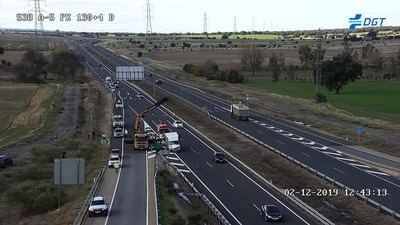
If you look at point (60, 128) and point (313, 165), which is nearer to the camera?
point (313, 165)

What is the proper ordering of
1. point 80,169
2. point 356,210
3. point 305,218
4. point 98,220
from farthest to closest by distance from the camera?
point 356,210 → point 305,218 → point 98,220 → point 80,169

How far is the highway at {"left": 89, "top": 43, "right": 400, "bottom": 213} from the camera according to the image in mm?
49125

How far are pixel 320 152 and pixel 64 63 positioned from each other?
352 feet

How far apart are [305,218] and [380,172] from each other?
18147mm

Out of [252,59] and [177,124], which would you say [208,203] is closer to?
[177,124]

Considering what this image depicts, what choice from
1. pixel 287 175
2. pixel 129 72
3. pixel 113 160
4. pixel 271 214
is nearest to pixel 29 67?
pixel 129 72

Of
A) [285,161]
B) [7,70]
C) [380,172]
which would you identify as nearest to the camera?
[380,172]

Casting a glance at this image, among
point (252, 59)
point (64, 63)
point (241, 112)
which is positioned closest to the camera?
point (241, 112)

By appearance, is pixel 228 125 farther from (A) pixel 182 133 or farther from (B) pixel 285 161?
(B) pixel 285 161

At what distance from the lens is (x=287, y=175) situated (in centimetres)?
5653

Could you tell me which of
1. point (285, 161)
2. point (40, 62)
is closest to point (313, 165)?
point (285, 161)

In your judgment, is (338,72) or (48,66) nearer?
(338,72)

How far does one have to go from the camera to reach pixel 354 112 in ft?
330

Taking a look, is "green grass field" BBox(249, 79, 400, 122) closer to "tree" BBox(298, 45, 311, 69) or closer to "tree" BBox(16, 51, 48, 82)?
"tree" BBox(298, 45, 311, 69)
